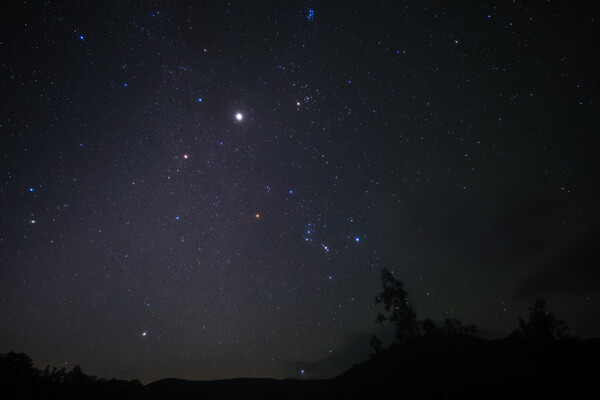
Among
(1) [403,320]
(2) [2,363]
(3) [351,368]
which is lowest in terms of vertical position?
(3) [351,368]

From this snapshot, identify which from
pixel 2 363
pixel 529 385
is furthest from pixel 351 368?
pixel 2 363

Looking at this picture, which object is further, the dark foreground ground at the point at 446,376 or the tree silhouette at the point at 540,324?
the tree silhouette at the point at 540,324

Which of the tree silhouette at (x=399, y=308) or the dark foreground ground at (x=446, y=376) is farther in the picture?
the tree silhouette at (x=399, y=308)

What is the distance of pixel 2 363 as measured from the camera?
59.9 feet

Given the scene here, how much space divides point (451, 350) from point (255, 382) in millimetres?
47493

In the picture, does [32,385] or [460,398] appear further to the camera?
[460,398]

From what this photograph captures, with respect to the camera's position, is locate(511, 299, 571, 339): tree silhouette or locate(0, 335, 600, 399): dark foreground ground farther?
locate(511, 299, 571, 339): tree silhouette

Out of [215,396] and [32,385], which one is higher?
[32,385]

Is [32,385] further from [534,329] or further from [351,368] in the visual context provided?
[534,329]

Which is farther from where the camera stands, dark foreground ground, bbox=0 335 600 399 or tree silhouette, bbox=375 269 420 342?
tree silhouette, bbox=375 269 420 342

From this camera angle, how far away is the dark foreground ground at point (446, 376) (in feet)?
60.6

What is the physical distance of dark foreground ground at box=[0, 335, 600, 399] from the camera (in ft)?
60.6

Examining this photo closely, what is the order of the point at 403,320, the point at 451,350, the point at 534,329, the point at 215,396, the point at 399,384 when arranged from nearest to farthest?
the point at 399,384
the point at 451,350
the point at 534,329
the point at 403,320
the point at 215,396

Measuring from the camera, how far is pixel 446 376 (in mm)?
24141
